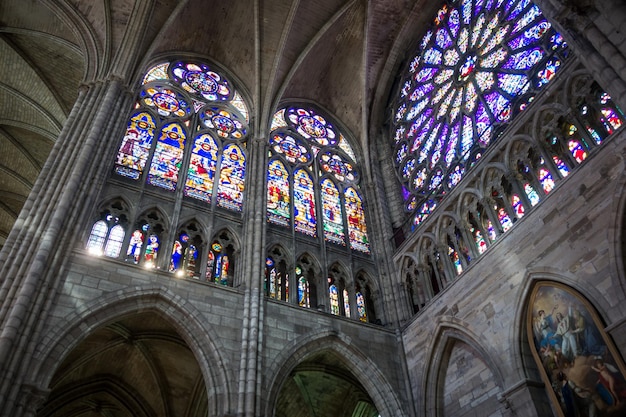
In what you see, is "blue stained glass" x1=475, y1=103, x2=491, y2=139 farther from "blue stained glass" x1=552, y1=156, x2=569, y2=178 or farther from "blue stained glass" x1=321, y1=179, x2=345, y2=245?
"blue stained glass" x1=321, y1=179, x2=345, y2=245

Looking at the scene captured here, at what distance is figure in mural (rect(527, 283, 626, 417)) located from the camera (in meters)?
6.77

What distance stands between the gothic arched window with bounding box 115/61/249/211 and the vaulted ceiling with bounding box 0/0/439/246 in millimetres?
646

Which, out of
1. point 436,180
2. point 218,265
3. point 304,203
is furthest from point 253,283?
point 436,180

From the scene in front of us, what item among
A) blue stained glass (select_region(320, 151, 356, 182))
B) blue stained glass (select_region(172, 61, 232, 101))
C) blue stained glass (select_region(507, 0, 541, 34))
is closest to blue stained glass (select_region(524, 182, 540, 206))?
blue stained glass (select_region(507, 0, 541, 34))

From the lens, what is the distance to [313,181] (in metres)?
14.2

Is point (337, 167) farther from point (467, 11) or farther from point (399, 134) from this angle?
point (467, 11)

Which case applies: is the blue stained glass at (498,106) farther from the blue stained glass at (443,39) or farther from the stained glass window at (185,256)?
the stained glass window at (185,256)

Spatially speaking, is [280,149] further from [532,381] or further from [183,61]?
[532,381]

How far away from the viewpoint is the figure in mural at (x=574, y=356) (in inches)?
267

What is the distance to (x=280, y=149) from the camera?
1447cm

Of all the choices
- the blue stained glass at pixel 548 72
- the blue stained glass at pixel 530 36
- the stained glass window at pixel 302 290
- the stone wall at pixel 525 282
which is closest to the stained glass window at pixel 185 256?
the stained glass window at pixel 302 290

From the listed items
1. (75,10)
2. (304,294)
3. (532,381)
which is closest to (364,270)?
(304,294)

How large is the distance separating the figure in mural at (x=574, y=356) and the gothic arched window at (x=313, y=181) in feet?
18.5

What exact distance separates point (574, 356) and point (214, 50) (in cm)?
1286
